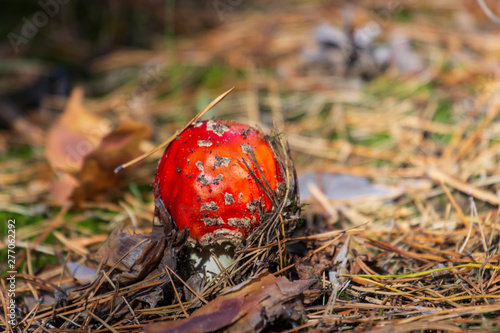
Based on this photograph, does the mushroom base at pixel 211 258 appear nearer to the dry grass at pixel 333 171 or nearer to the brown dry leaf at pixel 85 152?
the dry grass at pixel 333 171

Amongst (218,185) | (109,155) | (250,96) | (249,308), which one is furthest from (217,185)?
(250,96)

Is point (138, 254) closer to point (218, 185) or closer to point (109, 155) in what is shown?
point (218, 185)

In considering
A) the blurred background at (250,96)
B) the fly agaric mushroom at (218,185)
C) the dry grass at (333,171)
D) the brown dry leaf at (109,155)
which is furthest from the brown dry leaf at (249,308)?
the brown dry leaf at (109,155)

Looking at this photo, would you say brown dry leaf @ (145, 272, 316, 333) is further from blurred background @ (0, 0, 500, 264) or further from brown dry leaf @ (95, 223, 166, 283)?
blurred background @ (0, 0, 500, 264)

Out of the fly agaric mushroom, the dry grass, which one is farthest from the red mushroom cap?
the dry grass

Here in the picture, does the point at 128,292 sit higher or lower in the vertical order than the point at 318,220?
higher

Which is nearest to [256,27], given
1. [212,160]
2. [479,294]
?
[212,160]

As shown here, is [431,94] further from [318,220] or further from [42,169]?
[42,169]
